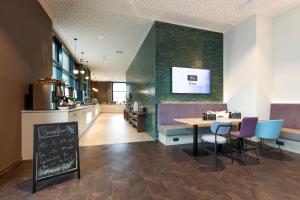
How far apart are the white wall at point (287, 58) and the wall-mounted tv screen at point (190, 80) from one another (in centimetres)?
186

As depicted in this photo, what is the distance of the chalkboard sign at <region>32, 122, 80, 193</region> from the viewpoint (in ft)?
7.07

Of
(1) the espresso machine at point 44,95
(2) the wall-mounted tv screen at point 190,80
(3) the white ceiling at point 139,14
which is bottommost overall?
(1) the espresso machine at point 44,95

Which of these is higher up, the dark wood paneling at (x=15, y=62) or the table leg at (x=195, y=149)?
the dark wood paneling at (x=15, y=62)

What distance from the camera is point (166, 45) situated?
4.80 meters

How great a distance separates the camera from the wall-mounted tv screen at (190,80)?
4.86 metres

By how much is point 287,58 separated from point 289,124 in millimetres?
1769

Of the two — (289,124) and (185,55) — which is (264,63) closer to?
(289,124)

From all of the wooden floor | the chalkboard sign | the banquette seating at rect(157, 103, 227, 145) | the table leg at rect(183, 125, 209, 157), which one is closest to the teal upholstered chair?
the wooden floor

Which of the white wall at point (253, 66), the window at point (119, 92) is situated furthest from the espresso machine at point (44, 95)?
the window at point (119, 92)

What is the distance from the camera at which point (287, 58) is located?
4.20 metres

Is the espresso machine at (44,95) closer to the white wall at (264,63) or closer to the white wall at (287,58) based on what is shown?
the white wall at (264,63)

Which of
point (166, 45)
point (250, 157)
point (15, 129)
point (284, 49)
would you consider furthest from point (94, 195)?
point (284, 49)

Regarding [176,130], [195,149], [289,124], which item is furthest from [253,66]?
[195,149]

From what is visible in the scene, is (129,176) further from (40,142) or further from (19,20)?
(19,20)
